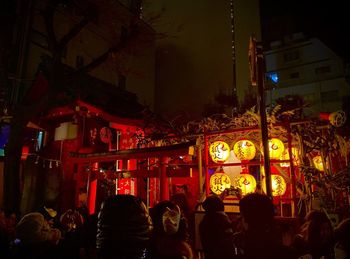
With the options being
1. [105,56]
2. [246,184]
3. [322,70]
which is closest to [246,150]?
[246,184]

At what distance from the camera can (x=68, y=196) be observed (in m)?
11.9

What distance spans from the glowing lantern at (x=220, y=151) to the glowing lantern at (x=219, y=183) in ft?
1.90

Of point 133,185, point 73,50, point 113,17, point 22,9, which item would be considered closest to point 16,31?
point 22,9

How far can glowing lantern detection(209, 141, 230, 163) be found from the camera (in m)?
10.6

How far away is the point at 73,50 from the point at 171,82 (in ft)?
31.7

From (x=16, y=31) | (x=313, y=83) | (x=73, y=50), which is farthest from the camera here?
(x=313, y=83)

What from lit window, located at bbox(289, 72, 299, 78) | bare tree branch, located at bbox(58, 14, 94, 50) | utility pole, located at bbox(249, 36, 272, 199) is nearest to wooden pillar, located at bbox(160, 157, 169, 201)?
utility pole, located at bbox(249, 36, 272, 199)

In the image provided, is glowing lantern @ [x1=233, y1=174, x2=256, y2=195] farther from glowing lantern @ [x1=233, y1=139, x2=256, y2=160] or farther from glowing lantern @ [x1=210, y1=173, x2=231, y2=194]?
glowing lantern @ [x1=233, y1=139, x2=256, y2=160]

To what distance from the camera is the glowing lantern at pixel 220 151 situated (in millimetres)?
→ 10625

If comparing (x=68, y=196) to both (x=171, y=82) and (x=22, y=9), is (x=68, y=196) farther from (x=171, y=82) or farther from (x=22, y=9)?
(x=171, y=82)

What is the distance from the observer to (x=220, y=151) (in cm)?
1066

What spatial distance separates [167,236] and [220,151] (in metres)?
6.53

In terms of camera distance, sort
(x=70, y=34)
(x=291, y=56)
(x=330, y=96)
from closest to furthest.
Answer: (x=70, y=34) → (x=330, y=96) → (x=291, y=56)

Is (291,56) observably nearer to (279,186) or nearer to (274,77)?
(274,77)
